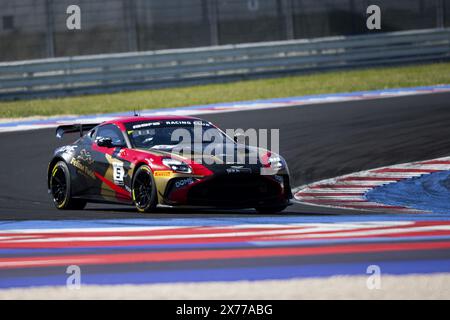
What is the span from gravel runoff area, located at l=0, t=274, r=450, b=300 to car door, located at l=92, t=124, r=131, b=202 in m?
4.91

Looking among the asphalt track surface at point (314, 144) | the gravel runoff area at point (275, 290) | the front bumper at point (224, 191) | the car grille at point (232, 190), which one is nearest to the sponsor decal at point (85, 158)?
the asphalt track surface at point (314, 144)

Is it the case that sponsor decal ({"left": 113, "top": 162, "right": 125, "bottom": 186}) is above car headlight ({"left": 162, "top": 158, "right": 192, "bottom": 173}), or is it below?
below

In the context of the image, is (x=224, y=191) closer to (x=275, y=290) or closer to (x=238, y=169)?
(x=238, y=169)

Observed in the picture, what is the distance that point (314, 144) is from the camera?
1780 cm

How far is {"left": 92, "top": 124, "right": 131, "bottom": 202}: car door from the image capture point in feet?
40.3

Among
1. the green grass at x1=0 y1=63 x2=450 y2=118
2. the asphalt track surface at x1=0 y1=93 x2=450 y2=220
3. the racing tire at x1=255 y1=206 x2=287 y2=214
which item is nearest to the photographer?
the racing tire at x1=255 y1=206 x2=287 y2=214

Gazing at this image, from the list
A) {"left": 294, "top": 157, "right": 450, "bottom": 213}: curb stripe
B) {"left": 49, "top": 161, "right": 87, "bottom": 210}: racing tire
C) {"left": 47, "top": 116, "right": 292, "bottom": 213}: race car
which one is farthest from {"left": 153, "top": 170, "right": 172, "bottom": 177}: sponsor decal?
{"left": 294, "top": 157, "right": 450, "bottom": 213}: curb stripe

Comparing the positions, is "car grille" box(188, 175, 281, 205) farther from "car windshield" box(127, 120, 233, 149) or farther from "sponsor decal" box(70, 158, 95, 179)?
"sponsor decal" box(70, 158, 95, 179)

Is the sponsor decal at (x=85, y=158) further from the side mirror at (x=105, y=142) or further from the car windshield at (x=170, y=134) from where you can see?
the car windshield at (x=170, y=134)

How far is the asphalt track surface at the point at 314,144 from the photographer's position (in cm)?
1279

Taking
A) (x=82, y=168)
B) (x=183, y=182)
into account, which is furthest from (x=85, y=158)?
(x=183, y=182)

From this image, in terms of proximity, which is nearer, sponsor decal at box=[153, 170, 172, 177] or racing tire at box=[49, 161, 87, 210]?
sponsor decal at box=[153, 170, 172, 177]

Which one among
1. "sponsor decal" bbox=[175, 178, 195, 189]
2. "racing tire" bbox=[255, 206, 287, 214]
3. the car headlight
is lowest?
"racing tire" bbox=[255, 206, 287, 214]

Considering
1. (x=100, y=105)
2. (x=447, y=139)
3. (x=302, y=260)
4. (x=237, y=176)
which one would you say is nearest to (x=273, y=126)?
(x=447, y=139)
